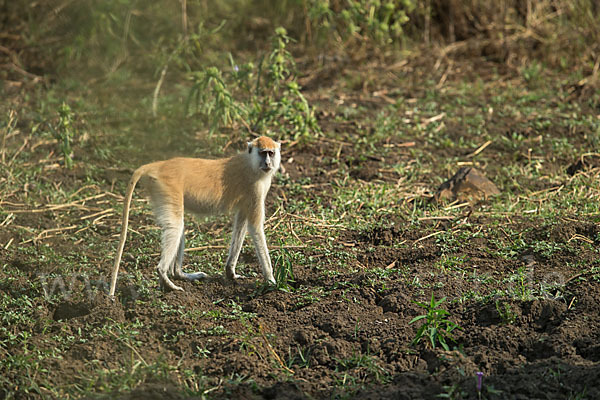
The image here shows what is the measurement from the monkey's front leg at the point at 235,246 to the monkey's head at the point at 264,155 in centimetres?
43

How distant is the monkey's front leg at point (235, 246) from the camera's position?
5.41 meters

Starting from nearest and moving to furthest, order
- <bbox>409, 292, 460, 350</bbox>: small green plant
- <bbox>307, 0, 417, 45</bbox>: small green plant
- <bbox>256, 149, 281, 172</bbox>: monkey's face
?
1. <bbox>409, 292, 460, 350</bbox>: small green plant
2. <bbox>256, 149, 281, 172</bbox>: monkey's face
3. <bbox>307, 0, 417, 45</bbox>: small green plant

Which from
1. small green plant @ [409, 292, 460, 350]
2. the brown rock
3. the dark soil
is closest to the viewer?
the dark soil

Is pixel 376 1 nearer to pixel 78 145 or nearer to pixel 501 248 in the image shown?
pixel 78 145

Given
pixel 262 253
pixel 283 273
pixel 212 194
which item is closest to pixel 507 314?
pixel 283 273

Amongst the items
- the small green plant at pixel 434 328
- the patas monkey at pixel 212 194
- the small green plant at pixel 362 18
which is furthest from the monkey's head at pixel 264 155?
the small green plant at pixel 362 18

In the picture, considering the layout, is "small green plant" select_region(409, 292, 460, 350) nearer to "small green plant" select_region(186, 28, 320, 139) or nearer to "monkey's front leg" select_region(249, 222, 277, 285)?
"monkey's front leg" select_region(249, 222, 277, 285)

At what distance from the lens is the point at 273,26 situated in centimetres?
1095

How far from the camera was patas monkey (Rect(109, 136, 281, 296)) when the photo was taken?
518 cm

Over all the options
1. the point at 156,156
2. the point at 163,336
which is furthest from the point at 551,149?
the point at 163,336

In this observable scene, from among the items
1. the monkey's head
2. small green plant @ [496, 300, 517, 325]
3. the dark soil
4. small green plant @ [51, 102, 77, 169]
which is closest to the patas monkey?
the monkey's head

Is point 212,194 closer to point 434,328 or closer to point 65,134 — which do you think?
point 434,328

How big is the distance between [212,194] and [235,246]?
43 centimetres

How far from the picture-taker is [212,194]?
5453 mm
